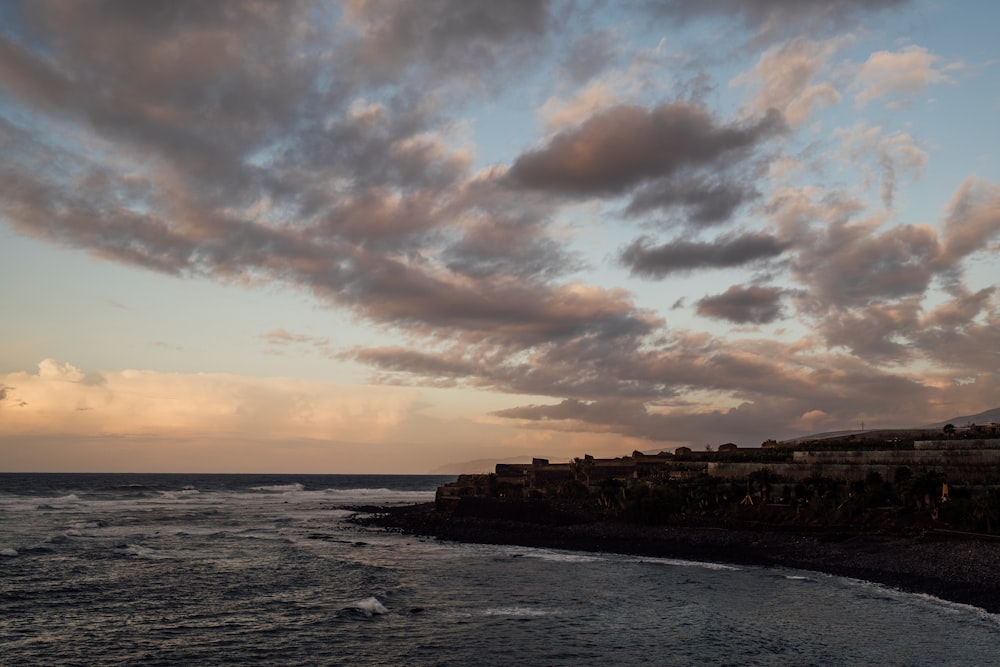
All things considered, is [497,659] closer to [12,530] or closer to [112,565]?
[112,565]

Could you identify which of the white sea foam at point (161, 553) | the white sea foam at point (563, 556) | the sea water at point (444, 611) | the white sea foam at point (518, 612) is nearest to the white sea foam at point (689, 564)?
the sea water at point (444, 611)

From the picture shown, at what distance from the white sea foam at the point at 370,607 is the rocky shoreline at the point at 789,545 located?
27170 millimetres

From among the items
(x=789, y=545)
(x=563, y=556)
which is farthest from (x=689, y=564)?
(x=563, y=556)

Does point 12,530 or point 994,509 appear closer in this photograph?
point 994,509

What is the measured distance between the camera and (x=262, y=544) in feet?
224

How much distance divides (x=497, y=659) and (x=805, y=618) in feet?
52.7

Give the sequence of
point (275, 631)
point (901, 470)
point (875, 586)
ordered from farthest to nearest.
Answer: point (901, 470), point (875, 586), point (275, 631)

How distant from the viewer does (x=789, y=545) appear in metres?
57.2

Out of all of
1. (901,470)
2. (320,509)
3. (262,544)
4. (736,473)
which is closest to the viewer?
(901,470)

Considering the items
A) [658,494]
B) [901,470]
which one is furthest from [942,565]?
[658,494]

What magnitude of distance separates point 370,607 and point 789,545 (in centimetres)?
3435

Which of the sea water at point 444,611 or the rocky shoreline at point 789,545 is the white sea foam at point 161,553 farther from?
the rocky shoreline at point 789,545

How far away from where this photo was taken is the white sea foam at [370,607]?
38.3 metres

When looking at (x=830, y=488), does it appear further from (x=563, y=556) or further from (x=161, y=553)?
(x=161, y=553)
